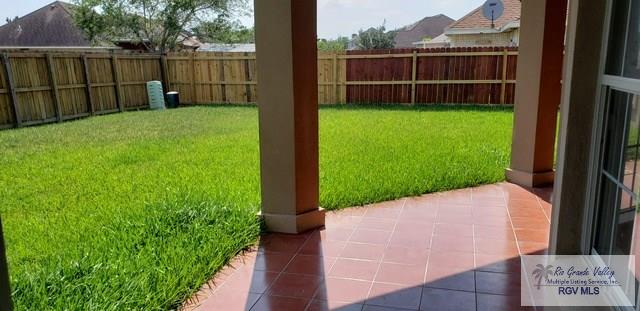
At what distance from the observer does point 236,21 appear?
2450cm

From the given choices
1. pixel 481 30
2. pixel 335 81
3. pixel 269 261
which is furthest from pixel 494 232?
pixel 481 30

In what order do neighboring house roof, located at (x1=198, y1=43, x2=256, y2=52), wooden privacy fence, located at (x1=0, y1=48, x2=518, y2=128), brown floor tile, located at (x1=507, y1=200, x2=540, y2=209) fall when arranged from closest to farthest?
brown floor tile, located at (x1=507, y1=200, x2=540, y2=209) < wooden privacy fence, located at (x1=0, y1=48, x2=518, y2=128) < neighboring house roof, located at (x1=198, y1=43, x2=256, y2=52)

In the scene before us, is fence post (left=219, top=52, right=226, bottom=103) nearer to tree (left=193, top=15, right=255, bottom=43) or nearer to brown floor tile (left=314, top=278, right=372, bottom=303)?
tree (left=193, top=15, right=255, bottom=43)

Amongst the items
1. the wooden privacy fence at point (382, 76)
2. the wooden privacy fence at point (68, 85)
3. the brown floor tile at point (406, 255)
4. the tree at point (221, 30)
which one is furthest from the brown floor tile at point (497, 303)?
the tree at point (221, 30)

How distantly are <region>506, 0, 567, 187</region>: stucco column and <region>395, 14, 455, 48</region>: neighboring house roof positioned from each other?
3574 cm

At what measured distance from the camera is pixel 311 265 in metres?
2.97

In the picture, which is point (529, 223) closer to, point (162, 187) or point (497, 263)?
point (497, 263)

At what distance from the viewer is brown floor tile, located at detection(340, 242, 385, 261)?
3082mm

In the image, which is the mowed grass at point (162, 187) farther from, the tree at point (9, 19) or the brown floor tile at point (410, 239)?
the tree at point (9, 19)

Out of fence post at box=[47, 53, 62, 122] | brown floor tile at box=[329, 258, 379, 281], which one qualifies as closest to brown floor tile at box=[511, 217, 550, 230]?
brown floor tile at box=[329, 258, 379, 281]

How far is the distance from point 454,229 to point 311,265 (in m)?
1.28

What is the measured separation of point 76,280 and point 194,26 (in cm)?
2204

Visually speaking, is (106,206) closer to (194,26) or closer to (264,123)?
(264,123)

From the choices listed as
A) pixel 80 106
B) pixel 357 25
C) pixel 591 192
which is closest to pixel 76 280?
pixel 591 192
